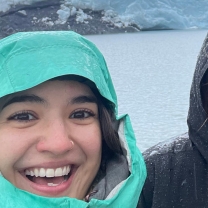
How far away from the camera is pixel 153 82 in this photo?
529 centimetres

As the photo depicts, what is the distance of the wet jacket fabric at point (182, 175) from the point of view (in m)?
1.15

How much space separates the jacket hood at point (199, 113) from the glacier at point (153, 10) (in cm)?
1119

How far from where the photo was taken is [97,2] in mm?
12203

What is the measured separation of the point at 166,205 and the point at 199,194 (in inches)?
3.6

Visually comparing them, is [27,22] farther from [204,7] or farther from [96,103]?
[96,103]

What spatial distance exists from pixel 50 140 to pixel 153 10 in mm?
11745

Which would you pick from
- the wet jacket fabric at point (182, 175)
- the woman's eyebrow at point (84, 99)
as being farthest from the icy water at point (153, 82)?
the woman's eyebrow at point (84, 99)

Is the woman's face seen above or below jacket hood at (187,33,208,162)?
above

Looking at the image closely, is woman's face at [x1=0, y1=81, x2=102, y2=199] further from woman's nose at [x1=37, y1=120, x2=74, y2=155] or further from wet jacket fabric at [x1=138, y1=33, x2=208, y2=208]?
wet jacket fabric at [x1=138, y1=33, x2=208, y2=208]

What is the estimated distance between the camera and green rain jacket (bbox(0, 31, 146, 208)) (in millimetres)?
726

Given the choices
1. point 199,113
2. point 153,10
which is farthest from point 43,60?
point 153,10

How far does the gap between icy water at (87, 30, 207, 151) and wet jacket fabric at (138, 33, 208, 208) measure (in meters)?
1.46

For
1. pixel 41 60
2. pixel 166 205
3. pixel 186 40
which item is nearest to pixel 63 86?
pixel 41 60

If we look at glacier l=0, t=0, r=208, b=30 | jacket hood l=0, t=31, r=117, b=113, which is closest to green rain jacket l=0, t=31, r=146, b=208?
jacket hood l=0, t=31, r=117, b=113
